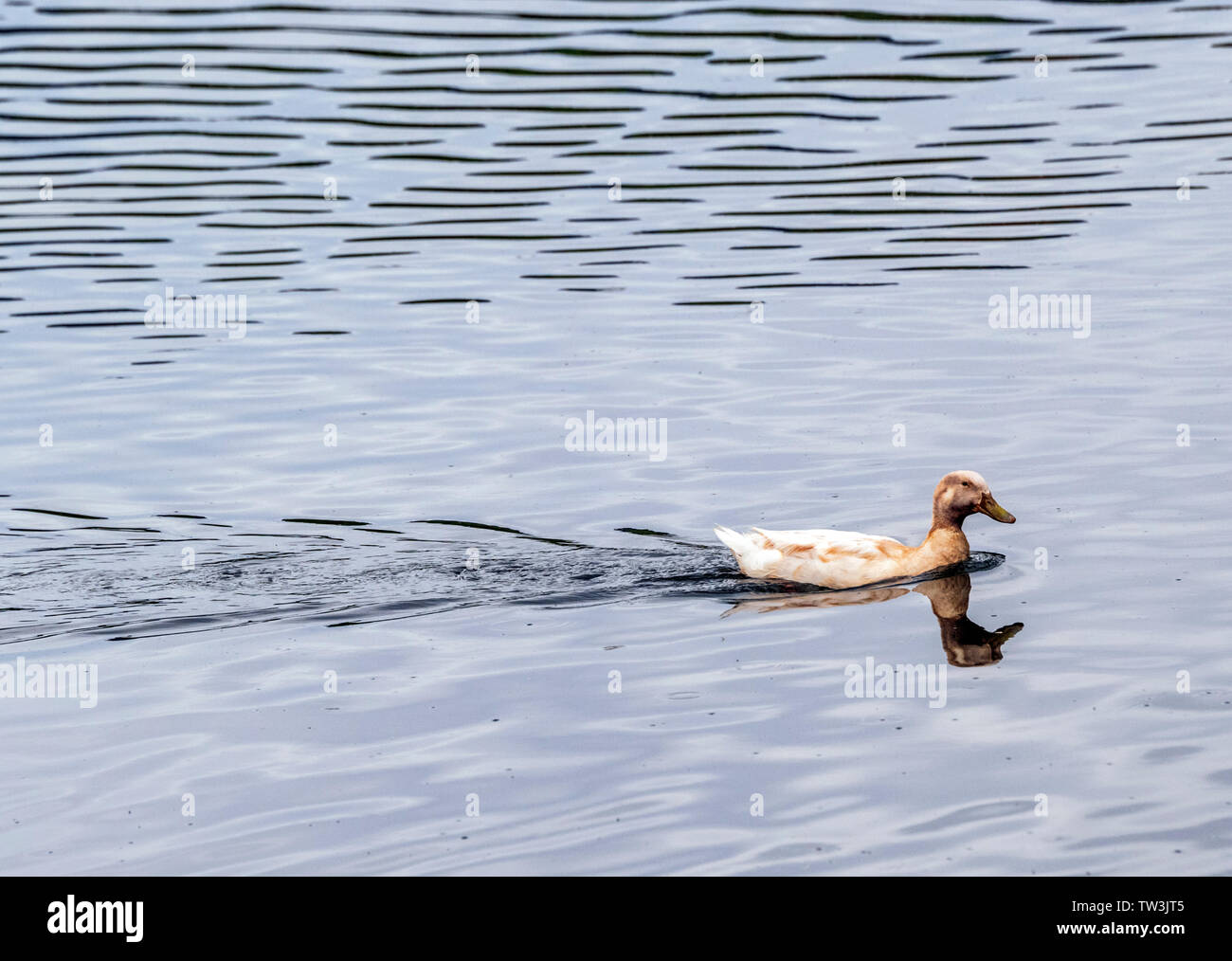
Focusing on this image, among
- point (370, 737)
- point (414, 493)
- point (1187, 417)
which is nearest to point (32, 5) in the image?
point (414, 493)

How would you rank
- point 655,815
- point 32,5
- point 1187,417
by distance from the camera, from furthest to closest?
point 32,5 → point 1187,417 → point 655,815

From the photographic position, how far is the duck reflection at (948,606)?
1344 centimetres

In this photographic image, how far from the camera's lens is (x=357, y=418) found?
766 inches

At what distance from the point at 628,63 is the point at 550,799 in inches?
978

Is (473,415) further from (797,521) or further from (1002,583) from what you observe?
(1002,583)

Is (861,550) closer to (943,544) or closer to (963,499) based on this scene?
(943,544)

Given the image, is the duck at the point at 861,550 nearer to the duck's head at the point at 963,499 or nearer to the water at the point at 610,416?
the duck's head at the point at 963,499

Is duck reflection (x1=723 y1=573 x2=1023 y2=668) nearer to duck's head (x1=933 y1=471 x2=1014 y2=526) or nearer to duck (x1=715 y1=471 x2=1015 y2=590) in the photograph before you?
duck (x1=715 y1=471 x2=1015 y2=590)

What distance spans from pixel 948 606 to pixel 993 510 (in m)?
1.21

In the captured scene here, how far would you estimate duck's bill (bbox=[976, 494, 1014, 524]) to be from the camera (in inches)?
606

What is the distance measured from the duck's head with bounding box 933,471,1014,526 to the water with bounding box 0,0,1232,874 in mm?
490

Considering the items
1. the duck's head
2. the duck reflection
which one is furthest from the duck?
the duck reflection

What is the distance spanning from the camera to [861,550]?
48.7ft

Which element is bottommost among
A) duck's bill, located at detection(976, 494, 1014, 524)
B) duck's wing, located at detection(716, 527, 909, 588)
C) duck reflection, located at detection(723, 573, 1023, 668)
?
duck reflection, located at detection(723, 573, 1023, 668)
